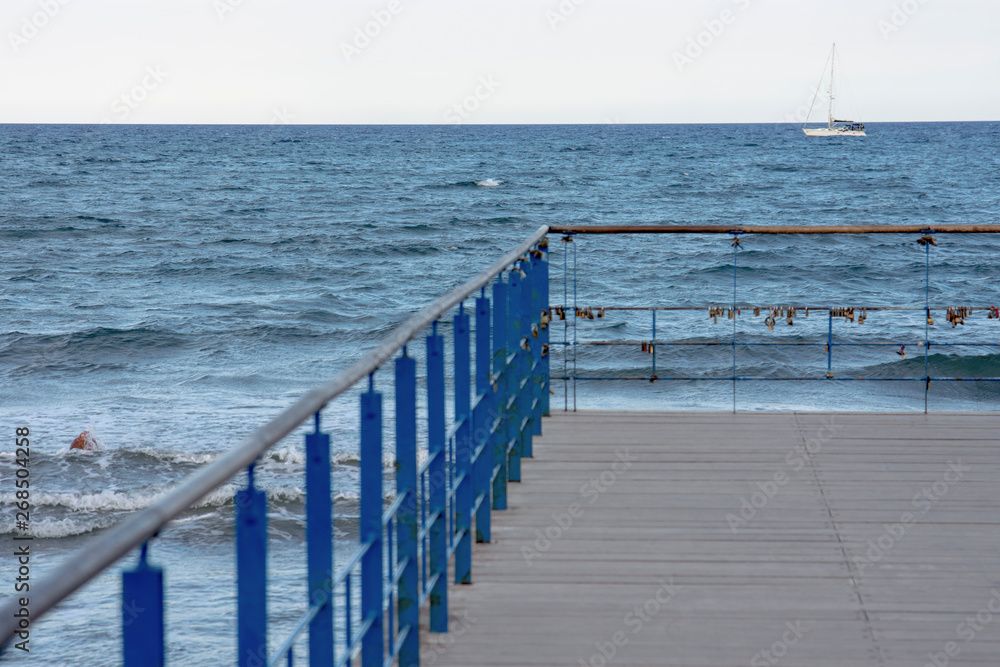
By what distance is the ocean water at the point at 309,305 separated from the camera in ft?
25.3

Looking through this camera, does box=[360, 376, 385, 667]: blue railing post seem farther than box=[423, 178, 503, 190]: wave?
No

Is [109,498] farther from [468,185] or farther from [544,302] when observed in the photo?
[468,185]

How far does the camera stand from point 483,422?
346 centimetres

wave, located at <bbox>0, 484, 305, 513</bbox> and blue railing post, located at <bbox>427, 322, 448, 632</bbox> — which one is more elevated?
blue railing post, located at <bbox>427, 322, 448, 632</bbox>

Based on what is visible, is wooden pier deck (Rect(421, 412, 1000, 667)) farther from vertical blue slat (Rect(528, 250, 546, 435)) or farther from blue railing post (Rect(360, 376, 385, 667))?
blue railing post (Rect(360, 376, 385, 667))

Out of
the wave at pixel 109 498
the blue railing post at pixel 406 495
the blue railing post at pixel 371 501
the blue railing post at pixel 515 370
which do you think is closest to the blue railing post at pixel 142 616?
the blue railing post at pixel 371 501

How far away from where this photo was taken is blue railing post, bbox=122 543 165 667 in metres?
1.06

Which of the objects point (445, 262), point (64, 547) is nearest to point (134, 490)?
point (64, 547)

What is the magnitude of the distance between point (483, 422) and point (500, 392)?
1.19 feet

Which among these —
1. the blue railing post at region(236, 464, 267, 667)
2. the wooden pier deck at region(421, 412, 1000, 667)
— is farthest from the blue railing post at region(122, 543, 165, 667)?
the wooden pier deck at region(421, 412, 1000, 667)

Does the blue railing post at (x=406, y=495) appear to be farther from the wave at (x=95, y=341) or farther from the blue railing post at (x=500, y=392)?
the wave at (x=95, y=341)

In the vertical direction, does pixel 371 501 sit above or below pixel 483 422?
above

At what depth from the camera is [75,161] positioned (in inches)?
2357

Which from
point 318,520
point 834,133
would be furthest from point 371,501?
point 834,133
